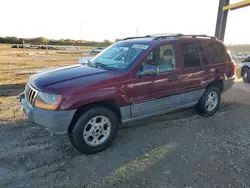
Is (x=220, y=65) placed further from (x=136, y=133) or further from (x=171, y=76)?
(x=136, y=133)

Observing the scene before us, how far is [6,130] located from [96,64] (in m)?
2.19

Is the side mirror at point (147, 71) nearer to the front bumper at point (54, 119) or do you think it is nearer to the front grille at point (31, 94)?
the front bumper at point (54, 119)

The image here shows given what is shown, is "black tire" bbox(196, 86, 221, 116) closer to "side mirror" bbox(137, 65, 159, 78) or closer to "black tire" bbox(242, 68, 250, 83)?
"side mirror" bbox(137, 65, 159, 78)

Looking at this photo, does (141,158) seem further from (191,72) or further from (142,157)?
(191,72)

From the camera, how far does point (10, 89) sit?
7605mm

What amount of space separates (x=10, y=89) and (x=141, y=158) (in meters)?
6.01

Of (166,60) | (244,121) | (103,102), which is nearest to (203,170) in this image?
(103,102)

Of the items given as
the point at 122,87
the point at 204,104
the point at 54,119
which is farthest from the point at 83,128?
the point at 204,104

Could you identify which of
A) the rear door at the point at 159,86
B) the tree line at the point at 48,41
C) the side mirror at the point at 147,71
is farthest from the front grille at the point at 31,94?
the tree line at the point at 48,41

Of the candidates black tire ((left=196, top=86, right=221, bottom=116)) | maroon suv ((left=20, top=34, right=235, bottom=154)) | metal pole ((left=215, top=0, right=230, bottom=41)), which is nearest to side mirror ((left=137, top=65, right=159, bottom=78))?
maroon suv ((left=20, top=34, right=235, bottom=154))

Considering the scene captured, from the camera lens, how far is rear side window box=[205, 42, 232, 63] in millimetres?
5012

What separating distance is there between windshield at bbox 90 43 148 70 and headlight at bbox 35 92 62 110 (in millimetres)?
1185

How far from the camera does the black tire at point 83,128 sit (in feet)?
11.0

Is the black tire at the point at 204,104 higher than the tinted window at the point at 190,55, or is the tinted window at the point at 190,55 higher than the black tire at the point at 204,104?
the tinted window at the point at 190,55
